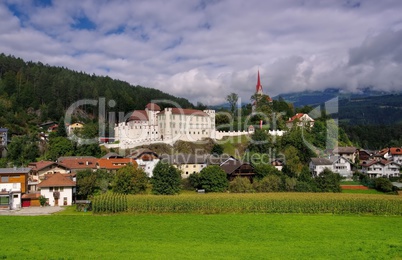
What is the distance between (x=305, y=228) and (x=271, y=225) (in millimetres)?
2771

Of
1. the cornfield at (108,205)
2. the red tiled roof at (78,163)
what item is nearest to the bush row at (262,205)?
the cornfield at (108,205)

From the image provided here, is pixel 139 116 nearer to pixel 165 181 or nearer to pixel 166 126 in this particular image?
pixel 166 126

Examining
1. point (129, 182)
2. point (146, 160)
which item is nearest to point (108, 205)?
point (129, 182)

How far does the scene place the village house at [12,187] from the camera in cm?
3800

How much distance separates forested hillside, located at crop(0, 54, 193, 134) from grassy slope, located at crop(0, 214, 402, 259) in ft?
189

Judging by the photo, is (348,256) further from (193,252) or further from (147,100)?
(147,100)

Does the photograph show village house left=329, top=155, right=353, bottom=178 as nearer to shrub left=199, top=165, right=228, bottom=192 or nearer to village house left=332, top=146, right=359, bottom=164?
village house left=332, top=146, right=359, bottom=164

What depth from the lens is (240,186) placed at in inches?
1807

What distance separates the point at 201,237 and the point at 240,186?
72.0ft

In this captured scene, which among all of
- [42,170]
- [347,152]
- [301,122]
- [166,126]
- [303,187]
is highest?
[301,122]

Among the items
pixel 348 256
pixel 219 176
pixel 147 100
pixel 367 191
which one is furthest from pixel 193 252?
pixel 147 100

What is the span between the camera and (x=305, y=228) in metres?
28.4

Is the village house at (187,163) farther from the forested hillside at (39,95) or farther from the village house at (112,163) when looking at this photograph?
the forested hillside at (39,95)

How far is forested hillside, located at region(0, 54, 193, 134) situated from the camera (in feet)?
277
